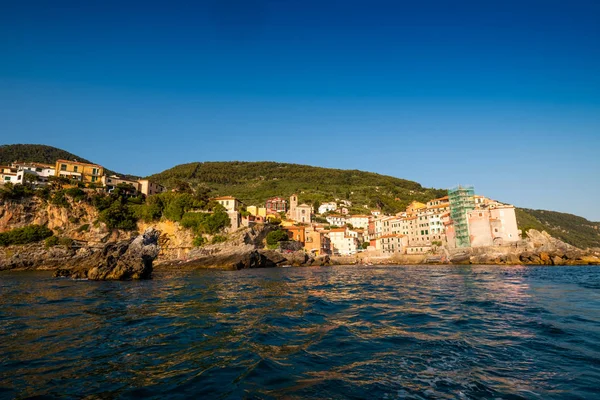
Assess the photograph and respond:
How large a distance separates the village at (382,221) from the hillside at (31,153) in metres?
48.0

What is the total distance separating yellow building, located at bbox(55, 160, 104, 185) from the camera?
217 feet

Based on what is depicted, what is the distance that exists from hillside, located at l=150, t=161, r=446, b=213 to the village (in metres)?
34.2

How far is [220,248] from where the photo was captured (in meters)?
55.1

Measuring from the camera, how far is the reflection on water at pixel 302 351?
514 cm

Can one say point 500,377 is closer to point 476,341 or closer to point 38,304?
point 476,341

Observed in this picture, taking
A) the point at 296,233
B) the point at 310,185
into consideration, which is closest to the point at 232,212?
the point at 296,233

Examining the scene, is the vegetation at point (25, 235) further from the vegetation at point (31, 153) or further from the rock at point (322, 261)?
the vegetation at point (31, 153)

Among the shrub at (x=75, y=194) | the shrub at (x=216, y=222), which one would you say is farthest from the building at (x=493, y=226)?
the shrub at (x=75, y=194)

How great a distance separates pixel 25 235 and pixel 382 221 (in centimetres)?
7782

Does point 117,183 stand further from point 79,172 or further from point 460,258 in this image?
point 460,258

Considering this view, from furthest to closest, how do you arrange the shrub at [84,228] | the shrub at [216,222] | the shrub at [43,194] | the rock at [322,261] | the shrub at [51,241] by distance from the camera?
1. the rock at [322,261]
2. the shrub at [216,222]
3. the shrub at [43,194]
4. the shrub at [84,228]
5. the shrub at [51,241]

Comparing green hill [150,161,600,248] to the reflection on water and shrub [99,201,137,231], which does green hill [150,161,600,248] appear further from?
the reflection on water

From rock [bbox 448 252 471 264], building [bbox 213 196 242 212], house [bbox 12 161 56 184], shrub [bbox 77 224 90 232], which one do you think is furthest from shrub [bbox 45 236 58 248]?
rock [bbox 448 252 471 264]

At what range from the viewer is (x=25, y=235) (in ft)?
165
